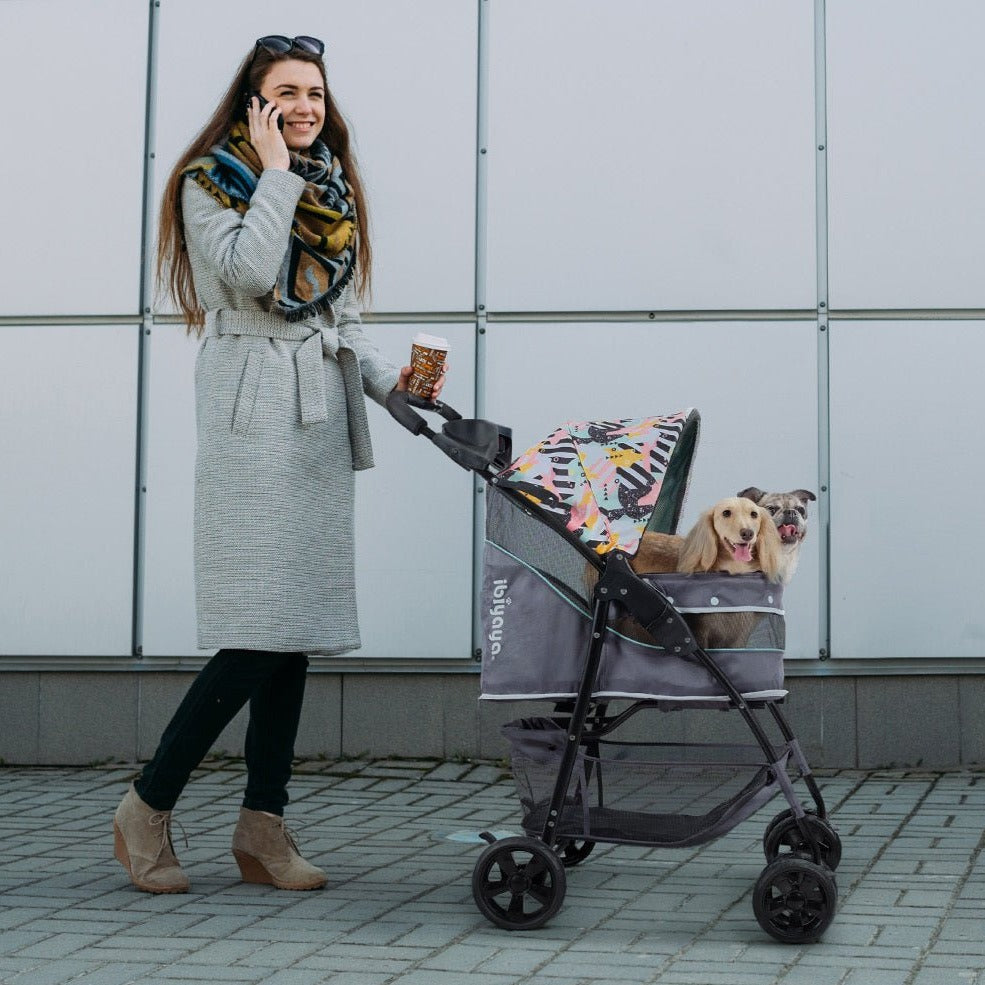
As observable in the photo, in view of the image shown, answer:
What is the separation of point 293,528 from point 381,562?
2321 millimetres

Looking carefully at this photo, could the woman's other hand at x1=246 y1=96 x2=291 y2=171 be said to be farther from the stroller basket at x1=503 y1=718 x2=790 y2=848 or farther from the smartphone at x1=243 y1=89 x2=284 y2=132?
the stroller basket at x1=503 y1=718 x2=790 y2=848

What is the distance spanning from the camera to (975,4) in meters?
6.18

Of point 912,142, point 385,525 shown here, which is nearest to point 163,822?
point 385,525

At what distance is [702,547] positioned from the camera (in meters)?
3.75

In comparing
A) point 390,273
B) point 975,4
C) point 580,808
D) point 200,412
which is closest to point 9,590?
point 390,273

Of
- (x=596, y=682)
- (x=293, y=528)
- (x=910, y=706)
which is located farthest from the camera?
(x=910, y=706)

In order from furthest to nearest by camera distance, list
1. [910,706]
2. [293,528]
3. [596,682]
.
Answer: [910,706] < [293,528] < [596,682]

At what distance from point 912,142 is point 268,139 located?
10.3ft

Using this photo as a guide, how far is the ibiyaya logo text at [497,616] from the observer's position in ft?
12.1

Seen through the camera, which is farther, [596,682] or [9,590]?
[9,590]

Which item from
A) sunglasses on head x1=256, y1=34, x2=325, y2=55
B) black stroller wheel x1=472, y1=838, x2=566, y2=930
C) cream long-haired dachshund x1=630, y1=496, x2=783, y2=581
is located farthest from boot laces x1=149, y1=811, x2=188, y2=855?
sunglasses on head x1=256, y1=34, x2=325, y2=55

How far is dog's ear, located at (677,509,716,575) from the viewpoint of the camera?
3738mm

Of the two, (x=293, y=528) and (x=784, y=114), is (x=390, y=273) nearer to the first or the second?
(x=784, y=114)

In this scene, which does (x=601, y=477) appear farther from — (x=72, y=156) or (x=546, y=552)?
(x=72, y=156)
